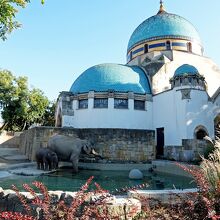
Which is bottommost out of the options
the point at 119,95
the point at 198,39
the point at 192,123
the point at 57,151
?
the point at 57,151

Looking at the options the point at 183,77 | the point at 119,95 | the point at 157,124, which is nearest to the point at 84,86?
the point at 119,95

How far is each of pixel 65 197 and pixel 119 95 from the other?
21.8 m

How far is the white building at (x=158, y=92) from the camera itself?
73.5 ft

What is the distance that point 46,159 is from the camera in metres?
14.8

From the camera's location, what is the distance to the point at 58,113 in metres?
29.2

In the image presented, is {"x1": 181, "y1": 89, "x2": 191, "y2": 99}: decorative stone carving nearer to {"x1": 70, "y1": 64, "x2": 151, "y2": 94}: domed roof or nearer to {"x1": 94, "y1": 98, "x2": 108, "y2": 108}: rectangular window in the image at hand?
{"x1": 70, "y1": 64, "x2": 151, "y2": 94}: domed roof

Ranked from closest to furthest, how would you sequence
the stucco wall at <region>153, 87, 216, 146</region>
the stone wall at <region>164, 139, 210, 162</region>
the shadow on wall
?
Answer: the stone wall at <region>164, 139, 210, 162</region>
the stucco wall at <region>153, 87, 216, 146</region>
the shadow on wall

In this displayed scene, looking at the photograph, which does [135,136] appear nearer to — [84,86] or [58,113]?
[84,86]

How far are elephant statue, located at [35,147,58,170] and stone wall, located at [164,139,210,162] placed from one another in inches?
416

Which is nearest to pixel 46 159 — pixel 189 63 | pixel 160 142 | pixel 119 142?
pixel 119 142

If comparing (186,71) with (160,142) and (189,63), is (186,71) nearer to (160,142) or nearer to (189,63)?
(160,142)

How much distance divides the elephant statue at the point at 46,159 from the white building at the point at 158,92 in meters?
10.9

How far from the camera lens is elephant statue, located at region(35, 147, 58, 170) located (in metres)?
14.8

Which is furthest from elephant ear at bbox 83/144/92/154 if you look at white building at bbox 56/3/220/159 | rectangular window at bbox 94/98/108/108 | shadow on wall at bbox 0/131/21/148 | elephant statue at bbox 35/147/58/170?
shadow on wall at bbox 0/131/21/148
